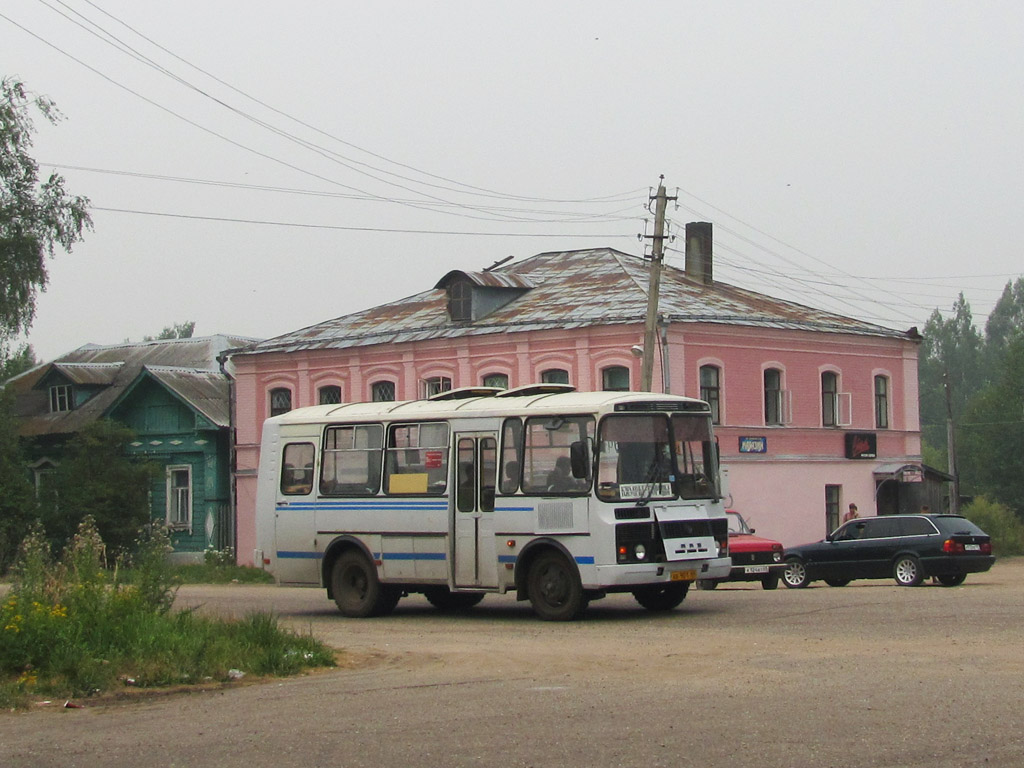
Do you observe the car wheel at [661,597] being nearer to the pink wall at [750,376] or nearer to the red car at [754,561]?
the red car at [754,561]

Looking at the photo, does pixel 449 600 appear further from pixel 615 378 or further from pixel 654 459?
pixel 615 378

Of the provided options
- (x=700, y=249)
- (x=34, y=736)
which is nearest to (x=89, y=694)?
(x=34, y=736)

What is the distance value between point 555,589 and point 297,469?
15.9 feet

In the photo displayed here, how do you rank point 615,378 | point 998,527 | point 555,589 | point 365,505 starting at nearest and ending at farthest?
1. point 555,589
2. point 365,505
3. point 615,378
4. point 998,527

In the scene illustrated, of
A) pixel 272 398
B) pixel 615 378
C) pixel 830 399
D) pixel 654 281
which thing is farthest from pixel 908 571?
pixel 272 398

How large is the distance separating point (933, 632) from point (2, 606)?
30.2 ft

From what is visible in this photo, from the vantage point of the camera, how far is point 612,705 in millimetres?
11125

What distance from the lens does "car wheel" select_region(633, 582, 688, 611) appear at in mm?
19812

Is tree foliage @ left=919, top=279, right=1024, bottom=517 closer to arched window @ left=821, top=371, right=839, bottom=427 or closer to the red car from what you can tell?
arched window @ left=821, top=371, right=839, bottom=427

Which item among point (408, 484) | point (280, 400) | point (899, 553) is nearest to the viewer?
point (408, 484)

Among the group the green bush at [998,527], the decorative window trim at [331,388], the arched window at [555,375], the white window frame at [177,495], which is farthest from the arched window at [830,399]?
the white window frame at [177,495]

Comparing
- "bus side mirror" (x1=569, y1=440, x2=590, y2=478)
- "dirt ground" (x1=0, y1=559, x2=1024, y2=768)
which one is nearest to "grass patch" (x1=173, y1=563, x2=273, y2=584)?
"bus side mirror" (x1=569, y1=440, x2=590, y2=478)

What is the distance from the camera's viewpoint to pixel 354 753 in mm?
9453

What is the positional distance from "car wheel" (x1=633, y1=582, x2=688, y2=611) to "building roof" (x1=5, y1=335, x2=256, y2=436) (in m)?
32.6
